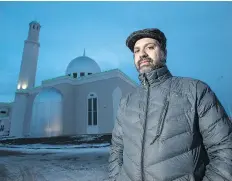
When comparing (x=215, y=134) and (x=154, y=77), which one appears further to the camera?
(x=154, y=77)

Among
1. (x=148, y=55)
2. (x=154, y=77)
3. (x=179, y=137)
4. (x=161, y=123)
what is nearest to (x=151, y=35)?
(x=148, y=55)

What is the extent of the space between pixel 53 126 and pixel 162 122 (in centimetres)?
2266

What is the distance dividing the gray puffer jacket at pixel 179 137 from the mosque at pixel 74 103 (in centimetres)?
2115

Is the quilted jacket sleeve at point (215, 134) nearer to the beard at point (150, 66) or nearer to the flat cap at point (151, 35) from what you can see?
the beard at point (150, 66)

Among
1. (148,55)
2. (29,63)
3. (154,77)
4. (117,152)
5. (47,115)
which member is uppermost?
(29,63)

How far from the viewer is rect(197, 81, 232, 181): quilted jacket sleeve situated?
4.22 ft

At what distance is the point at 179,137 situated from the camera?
4.78 ft

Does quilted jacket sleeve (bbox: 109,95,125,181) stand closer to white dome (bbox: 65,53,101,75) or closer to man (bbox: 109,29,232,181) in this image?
man (bbox: 109,29,232,181)

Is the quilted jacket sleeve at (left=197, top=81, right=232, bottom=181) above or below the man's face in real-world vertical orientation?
below

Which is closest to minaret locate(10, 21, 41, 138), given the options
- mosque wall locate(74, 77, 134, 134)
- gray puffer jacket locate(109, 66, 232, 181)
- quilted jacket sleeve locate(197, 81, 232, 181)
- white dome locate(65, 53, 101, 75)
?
white dome locate(65, 53, 101, 75)

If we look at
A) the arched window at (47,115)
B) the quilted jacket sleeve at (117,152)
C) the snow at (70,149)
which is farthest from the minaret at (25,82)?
the quilted jacket sleeve at (117,152)

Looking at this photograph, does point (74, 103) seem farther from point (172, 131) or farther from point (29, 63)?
point (172, 131)

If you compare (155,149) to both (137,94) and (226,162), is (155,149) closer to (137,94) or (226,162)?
(226,162)

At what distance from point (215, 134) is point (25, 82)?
34.3 metres
